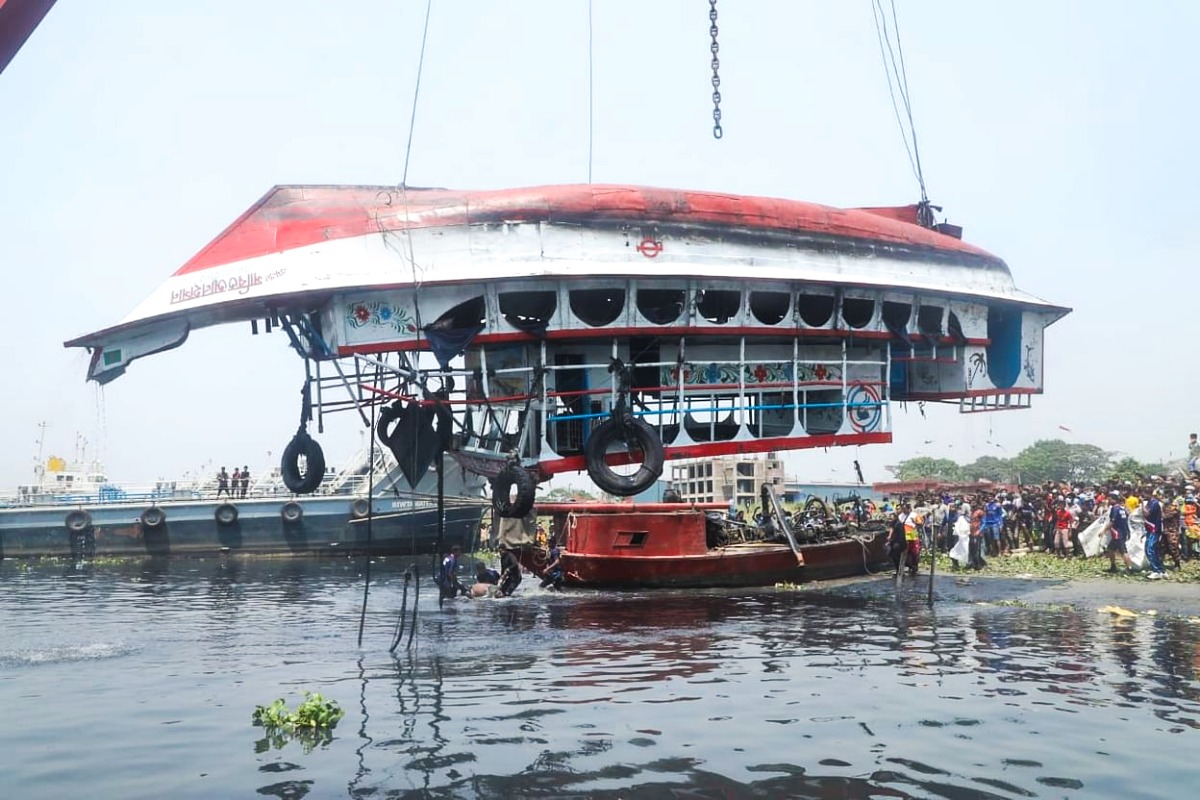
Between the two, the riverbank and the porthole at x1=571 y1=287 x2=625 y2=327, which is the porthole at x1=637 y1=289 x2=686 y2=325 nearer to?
the porthole at x1=571 y1=287 x2=625 y2=327

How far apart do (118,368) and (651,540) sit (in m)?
12.6

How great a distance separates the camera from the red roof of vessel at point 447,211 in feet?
77.9

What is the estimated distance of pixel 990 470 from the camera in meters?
105

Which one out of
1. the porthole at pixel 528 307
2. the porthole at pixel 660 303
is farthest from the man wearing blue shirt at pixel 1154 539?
the porthole at pixel 528 307

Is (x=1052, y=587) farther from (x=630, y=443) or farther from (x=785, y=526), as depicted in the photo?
(x=630, y=443)

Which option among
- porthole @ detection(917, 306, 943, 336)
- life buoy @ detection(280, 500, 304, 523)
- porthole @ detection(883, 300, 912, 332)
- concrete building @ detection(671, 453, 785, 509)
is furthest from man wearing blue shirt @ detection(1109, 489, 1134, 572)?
life buoy @ detection(280, 500, 304, 523)

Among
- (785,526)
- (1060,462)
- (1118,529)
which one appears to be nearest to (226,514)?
(785,526)

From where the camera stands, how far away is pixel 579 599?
24.2 metres

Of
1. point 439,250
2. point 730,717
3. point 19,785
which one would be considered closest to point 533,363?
point 439,250

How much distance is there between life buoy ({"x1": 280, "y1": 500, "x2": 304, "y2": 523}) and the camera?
4300 centimetres

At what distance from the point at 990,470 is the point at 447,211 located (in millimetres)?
90862

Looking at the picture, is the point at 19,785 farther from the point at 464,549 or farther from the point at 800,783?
the point at 464,549

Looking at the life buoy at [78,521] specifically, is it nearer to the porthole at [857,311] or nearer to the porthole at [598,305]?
the porthole at [598,305]

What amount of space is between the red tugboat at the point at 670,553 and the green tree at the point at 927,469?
81.4m
